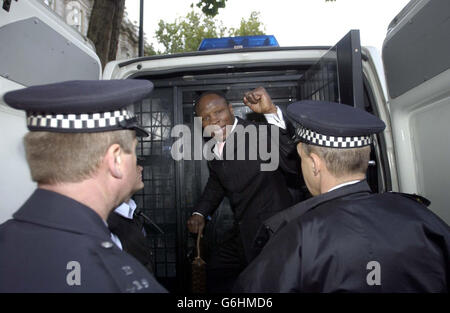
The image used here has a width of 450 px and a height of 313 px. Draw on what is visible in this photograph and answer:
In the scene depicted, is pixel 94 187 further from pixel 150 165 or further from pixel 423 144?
pixel 150 165

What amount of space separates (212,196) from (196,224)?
34 centimetres

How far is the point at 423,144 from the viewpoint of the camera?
6.24ft

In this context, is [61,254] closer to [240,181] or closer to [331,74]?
[331,74]

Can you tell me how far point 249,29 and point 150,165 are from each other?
16.8m

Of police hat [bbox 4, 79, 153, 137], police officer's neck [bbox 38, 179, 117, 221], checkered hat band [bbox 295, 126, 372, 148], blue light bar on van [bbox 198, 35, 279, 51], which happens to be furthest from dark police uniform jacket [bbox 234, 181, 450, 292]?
blue light bar on van [bbox 198, 35, 279, 51]

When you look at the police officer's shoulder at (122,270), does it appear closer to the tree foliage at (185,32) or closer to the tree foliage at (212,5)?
the tree foliage at (212,5)

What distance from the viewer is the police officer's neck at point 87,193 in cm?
102

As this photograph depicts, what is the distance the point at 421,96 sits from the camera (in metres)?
1.81

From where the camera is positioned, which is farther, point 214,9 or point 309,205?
point 214,9

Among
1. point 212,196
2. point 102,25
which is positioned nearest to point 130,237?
point 212,196

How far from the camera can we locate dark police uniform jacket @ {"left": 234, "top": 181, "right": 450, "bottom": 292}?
122cm

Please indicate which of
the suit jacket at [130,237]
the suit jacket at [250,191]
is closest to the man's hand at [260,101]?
the suit jacket at [250,191]

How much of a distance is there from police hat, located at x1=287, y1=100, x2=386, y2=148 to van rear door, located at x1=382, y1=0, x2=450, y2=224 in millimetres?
411

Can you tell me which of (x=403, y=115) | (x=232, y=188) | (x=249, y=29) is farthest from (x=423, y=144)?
(x=249, y=29)
